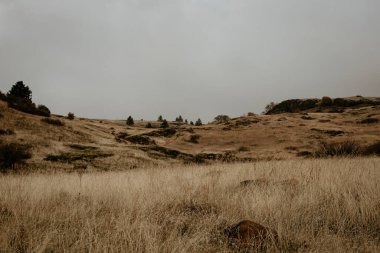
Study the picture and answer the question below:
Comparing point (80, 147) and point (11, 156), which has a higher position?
point (11, 156)

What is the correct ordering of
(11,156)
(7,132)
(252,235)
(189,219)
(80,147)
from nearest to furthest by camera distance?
1. (252,235)
2. (189,219)
3. (11,156)
4. (7,132)
5. (80,147)

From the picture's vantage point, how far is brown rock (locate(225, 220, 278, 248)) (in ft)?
9.55

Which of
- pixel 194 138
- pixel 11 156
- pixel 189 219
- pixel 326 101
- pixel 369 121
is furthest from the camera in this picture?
pixel 326 101

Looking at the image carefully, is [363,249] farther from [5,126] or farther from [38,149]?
[5,126]

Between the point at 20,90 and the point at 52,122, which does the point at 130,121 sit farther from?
the point at 52,122

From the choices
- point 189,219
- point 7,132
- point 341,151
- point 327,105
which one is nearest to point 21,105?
point 7,132

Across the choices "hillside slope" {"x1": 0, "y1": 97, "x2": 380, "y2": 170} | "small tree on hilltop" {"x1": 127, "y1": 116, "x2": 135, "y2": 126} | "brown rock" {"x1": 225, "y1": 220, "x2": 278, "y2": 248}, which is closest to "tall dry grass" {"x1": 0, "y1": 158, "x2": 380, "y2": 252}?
"brown rock" {"x1": 225, "y1": 220, "x2": 278, "y2": 248}

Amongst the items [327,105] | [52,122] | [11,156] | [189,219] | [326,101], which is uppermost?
[326,101]

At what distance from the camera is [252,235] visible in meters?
3.02

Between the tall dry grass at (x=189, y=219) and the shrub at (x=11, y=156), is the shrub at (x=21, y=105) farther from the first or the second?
the tall dry grass at (x=189, y=219)

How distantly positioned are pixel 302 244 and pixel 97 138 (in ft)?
91.2

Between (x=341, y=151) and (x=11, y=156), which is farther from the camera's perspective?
(x=11, y=156)

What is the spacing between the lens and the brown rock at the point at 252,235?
2.91 m

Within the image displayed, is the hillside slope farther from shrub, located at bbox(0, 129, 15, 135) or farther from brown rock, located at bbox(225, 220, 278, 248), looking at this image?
brown rock, located at bbox(225, 220, 278, 248)
